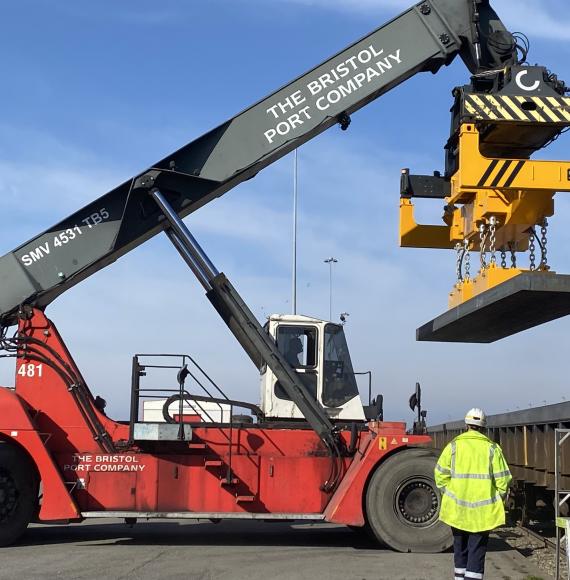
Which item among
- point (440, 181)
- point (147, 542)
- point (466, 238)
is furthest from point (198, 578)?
point (440, 181)

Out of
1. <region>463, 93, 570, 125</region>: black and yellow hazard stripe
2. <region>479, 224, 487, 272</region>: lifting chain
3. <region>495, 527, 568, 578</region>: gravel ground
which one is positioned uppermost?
<region>463, 93, 570, 125</region>: black and yellow hazard stripe

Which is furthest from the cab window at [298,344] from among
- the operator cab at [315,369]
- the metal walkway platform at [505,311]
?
the metal walkway platform at [505,311]

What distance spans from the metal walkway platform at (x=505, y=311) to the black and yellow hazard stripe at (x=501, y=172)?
1.25 meters

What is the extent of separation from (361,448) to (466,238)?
9.78ft

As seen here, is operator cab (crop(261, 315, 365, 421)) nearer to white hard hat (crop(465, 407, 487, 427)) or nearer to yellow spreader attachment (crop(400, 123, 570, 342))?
yellow spreader attachment (crop(400, 123, 570, 342))

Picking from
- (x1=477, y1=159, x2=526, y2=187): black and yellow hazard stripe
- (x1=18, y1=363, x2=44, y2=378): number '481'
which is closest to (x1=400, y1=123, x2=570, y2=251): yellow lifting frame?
(x1=477, y1=159, x2=526, y2=187): black and yellow hazard stripe

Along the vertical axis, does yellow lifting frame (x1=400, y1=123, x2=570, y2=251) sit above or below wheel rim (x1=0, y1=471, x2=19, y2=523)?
above

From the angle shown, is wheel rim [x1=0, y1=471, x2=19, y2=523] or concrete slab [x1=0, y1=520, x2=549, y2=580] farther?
wheel rim [x1=0, y1=471, x2=19, y2=523]

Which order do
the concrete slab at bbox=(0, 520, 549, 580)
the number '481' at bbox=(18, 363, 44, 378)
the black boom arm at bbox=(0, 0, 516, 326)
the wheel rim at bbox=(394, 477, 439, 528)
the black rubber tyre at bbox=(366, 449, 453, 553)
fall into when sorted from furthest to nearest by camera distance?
the black boom arm at bbox=(0, 0, 516, 326) < the number '481' at bbox=(18, 363, 44, 378) < the wheel rim at bbox=(394, 477, 439, 528) < the black rubber tyre at bbox=(366, 449, 453, 553) < the concrete slab at bbox=(0, 520, 549, 580)

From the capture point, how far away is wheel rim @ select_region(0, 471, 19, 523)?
11211 millimetres

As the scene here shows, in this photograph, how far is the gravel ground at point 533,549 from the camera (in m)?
10.1

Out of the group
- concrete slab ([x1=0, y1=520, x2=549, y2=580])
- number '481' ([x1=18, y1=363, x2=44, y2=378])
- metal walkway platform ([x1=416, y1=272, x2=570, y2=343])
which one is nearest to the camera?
metal walkway platform ([x1=416, y1=272, x2=570, y2=343])

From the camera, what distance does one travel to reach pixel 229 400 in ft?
38.4

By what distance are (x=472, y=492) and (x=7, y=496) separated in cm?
A: 614
